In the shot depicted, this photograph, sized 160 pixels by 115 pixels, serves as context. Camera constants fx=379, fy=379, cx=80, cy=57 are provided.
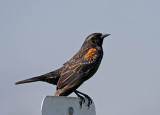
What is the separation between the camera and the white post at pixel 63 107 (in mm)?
3657

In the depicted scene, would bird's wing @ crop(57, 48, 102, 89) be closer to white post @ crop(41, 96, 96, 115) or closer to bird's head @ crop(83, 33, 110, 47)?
bird's head @ crop(83, 33, 110, 47)

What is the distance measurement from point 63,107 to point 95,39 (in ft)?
12.6

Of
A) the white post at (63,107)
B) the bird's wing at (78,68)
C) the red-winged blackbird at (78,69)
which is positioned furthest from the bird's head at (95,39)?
the white post at (63,107)

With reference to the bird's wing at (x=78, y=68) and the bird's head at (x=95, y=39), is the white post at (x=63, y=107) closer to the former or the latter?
the bird's wing at (x=78, y=68)

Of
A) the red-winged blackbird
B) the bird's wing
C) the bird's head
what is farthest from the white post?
the bird's head

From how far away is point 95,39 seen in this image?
760 centimetres

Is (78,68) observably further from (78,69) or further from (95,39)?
(95,39)

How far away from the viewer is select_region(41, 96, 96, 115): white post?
12.0 ft

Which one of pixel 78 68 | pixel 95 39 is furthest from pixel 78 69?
pixel 95 39

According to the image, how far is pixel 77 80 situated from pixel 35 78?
0.81 meters

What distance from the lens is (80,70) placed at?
261 inches

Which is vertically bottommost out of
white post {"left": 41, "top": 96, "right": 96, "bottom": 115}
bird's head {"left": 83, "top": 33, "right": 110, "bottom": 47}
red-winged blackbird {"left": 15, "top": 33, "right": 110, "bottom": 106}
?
white post {"left": 41, "top": 96, "right": 96, "bottom": 115}

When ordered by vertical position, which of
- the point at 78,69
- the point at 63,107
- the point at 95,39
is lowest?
the point at 63,107

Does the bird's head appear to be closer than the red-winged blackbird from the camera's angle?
No
